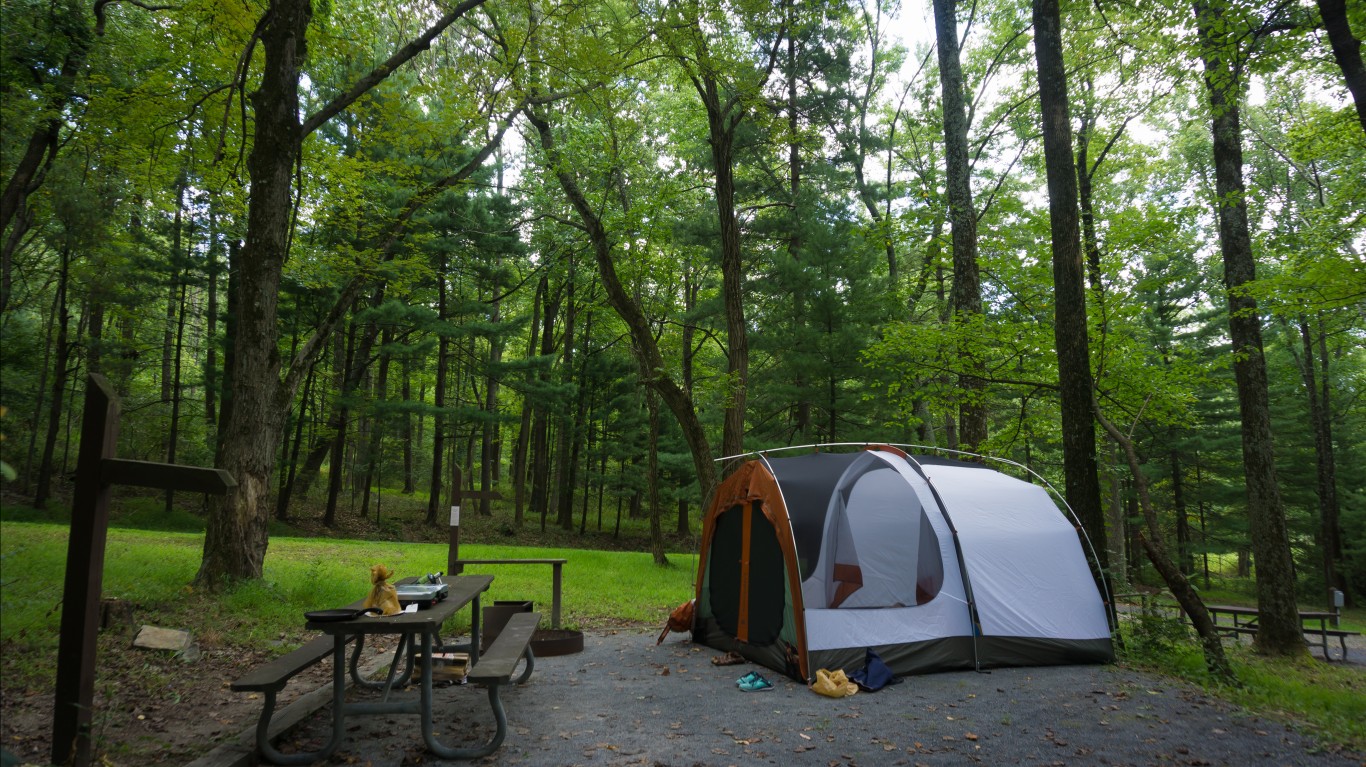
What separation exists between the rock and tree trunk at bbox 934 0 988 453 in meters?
9.49

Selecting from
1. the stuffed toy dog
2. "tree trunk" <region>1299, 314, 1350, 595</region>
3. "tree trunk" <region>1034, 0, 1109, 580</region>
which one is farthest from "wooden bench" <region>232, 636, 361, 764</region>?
"tree trunk" <region>1299, 314, 1350, 595</region>

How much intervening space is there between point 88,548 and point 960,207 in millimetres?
10352

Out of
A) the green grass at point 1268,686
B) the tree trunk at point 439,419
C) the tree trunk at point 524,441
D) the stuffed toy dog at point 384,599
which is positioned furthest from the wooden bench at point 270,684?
the tree trunk at point 524,441

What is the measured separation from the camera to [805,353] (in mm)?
15789

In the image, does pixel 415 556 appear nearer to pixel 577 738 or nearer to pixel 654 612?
pixel 654 612

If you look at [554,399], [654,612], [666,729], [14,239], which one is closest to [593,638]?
[654,612]

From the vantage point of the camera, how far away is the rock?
572 centimetres

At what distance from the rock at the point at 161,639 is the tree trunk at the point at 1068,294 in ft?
27.9

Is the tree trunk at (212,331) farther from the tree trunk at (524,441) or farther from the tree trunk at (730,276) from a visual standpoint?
the tree trunk at (730,276)

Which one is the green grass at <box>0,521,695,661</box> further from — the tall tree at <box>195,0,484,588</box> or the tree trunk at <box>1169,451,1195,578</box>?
the tree trunk at <box>1169,451,1195,578</box>

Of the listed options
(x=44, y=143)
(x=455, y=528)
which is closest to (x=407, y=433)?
(x=455, y=528)

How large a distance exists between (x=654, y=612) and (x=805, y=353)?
7.34m

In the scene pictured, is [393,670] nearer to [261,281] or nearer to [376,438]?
[261,281]

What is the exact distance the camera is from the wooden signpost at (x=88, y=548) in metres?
3.25
